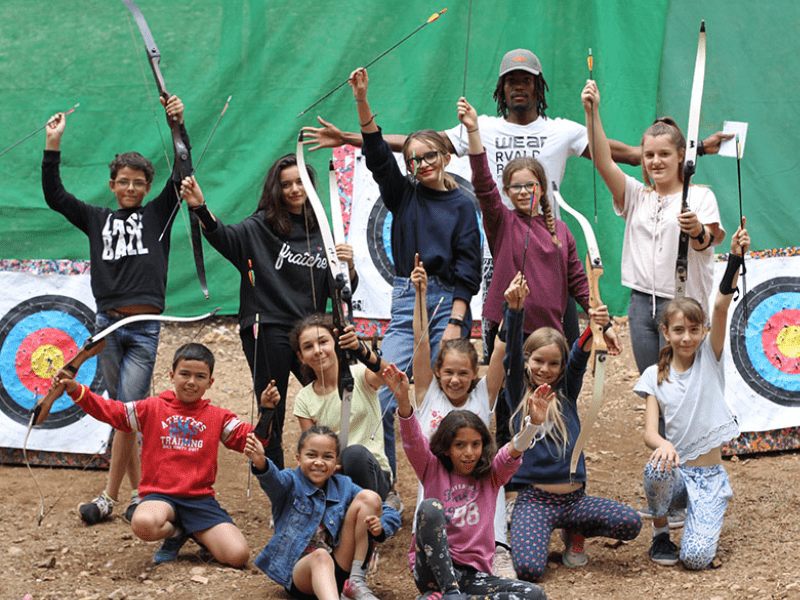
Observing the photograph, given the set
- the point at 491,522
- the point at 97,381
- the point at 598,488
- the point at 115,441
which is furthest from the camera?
the point at 97,381

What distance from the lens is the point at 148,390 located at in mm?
4125

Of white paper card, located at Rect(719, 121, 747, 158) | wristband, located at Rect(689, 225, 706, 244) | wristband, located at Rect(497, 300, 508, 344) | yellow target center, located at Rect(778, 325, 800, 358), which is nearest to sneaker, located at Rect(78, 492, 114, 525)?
wristband, located at Rect(497, 300, 508, 344)

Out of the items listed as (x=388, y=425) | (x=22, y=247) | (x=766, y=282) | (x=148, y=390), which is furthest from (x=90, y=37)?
(x=766, y=282)

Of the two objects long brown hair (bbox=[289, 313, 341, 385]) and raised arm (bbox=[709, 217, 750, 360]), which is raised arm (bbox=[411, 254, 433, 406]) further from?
raised arm (bbox=[709, 217, 750, 360])

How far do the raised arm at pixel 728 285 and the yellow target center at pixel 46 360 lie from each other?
333cm

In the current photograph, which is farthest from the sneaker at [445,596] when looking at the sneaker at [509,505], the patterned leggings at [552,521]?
the sneaker at [509,505]

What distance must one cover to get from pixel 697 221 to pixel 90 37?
3.68 metres

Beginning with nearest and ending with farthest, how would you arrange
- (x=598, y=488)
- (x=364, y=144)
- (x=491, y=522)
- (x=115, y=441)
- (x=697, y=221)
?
(x=491, y=522)
(x=697, y=221)
(x=364, y=144)
(x=115, y=441)
(x=598, y=488)

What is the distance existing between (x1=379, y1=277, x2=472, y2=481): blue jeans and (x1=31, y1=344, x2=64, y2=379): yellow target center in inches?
81.2

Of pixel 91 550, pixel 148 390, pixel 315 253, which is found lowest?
pixel 91 550

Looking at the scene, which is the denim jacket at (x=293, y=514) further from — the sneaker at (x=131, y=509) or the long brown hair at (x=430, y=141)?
the long brown hair at (x=430, y=141)

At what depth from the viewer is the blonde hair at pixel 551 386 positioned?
3.50 meters

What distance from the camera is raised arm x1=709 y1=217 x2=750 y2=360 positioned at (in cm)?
331

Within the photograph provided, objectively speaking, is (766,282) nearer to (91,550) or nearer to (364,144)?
(364,144)
